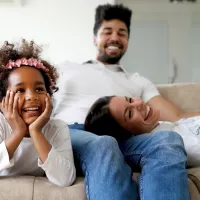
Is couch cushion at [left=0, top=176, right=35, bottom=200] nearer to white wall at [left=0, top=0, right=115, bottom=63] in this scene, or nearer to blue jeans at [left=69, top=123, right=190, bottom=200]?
blue jeans at [left=69, top=123, right=190, bottom=200]

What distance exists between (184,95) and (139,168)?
3.03 feet

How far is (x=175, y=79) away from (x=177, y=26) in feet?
1.63

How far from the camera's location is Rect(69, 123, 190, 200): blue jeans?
101cm

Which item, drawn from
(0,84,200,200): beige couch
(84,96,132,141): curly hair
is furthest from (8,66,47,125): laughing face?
(84,96,132,141): curly hair

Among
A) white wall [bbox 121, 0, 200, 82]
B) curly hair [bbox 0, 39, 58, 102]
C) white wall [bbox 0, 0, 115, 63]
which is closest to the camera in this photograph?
curly hair [bbox 0, 39, 58, 102]

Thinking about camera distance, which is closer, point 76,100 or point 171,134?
point 171,134

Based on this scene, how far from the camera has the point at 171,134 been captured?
4.04ft

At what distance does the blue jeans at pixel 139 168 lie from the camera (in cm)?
101

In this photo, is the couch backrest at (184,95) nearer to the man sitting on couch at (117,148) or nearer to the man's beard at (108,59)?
the man sitting on couch at (117,148)

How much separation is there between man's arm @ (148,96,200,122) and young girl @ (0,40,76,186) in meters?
0.75

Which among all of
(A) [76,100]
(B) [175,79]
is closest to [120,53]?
(A) [76,100]

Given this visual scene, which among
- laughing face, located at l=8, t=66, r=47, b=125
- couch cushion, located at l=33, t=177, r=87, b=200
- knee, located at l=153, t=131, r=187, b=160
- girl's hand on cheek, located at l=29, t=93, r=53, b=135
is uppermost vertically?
laughing face, located at l=8, t=66, r=47, b=125

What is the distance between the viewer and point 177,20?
3.57m

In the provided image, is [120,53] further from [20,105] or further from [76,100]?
[20,105]
